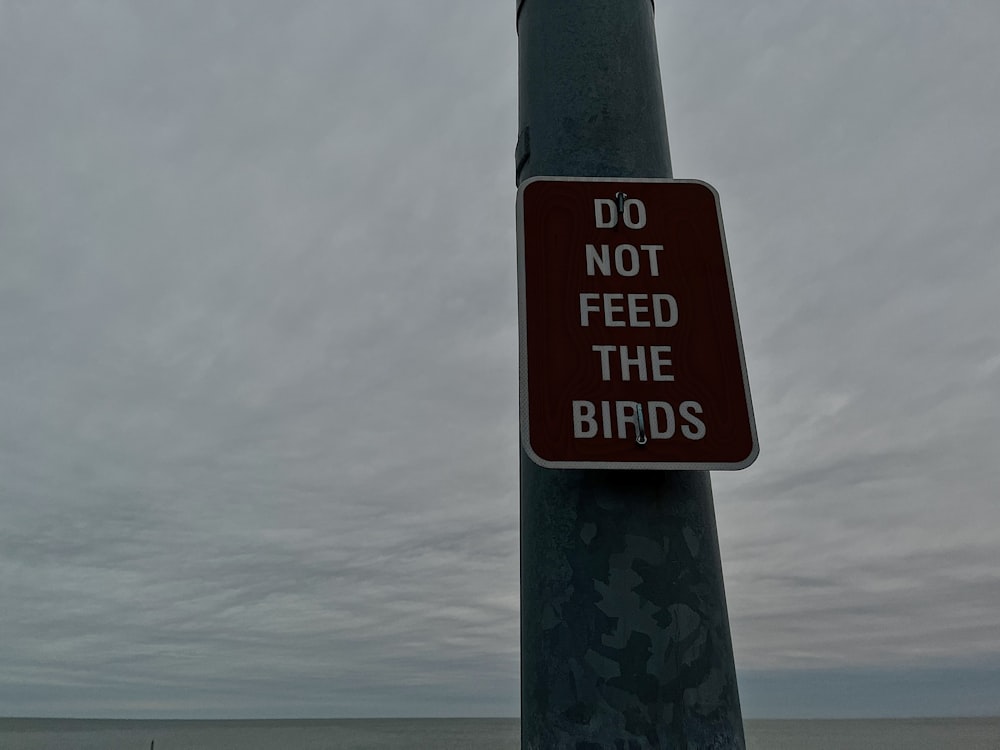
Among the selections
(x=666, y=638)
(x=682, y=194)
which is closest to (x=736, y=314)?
(x=682, y=194)

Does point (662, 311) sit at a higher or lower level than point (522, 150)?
lower

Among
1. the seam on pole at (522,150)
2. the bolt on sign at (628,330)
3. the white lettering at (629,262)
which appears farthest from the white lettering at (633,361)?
the seam on pole at (522,150)

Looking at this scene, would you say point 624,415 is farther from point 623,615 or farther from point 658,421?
point 623,615

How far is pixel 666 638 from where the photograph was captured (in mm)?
2367

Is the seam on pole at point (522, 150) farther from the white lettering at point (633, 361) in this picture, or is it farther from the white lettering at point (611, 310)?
the white lettering at point (633, 361)

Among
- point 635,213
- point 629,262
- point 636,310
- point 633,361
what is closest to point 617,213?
point 635,213

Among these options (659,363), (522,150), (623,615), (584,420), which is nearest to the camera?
(623,615)

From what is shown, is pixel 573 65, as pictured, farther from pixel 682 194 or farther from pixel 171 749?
pixel 171 749

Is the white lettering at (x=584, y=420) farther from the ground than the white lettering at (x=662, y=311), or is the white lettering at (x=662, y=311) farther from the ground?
the white lettering at (x=662, y=311)

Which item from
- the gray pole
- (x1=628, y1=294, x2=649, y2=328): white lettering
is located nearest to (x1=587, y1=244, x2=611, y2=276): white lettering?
(x1=628, y1=294, x2=649, y2=328): white lettering

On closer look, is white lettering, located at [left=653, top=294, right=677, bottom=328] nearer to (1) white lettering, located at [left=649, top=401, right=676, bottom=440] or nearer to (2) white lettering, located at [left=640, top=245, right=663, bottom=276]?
(2) white lettering, located at [left=640, top=245, right=663, bottom=276]

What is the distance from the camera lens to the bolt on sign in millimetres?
2523

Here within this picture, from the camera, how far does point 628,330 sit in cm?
267

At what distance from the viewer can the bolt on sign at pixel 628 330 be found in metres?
2.52
